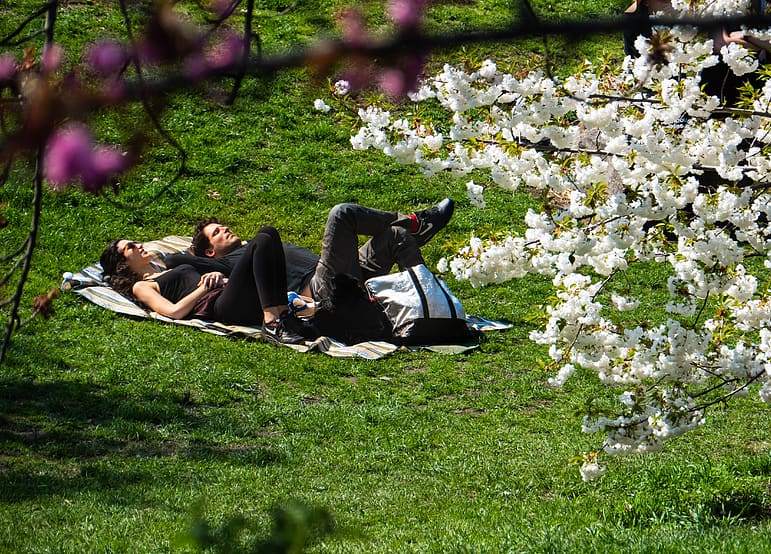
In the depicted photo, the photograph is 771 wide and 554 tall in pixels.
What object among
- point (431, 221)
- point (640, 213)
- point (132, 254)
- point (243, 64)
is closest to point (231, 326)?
point (132, 254)

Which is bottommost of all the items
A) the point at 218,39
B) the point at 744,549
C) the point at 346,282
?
the point at 346,282

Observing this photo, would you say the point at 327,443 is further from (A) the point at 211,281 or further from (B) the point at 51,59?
(B) the point at 51,59

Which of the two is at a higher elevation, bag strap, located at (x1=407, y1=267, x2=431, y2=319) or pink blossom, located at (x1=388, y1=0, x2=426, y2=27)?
pink blossom, located at (x1=388, y1=0, x2=426, y2=27)

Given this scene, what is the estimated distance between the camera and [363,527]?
467cm

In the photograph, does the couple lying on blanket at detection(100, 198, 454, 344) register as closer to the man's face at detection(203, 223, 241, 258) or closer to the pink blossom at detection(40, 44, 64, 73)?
the man's face at detection(203, 223, 241, 258)

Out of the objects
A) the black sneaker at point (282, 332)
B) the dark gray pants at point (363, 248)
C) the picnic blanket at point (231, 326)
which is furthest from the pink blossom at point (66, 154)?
the dark gray pants at point (363, 248)

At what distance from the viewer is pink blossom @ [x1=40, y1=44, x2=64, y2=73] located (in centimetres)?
169

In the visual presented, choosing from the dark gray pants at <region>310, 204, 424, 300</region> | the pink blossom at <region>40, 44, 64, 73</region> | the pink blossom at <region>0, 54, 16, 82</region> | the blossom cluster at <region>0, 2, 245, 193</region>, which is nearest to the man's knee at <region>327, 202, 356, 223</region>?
the dark gray pants at <region>310, 204, 424, 300</region>

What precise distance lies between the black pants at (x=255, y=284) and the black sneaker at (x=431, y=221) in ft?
4.04

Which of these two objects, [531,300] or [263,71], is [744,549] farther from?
[531,300]

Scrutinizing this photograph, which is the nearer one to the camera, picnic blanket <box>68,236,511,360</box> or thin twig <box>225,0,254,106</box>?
thin twig <box>225,0,254,106</box>

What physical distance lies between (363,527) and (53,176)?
3.27 metres

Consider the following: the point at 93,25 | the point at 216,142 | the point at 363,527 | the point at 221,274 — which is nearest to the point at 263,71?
the point at 363,527

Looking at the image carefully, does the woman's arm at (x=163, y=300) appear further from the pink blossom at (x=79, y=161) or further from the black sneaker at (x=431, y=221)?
the pink blossom at (x=79, y=161)
